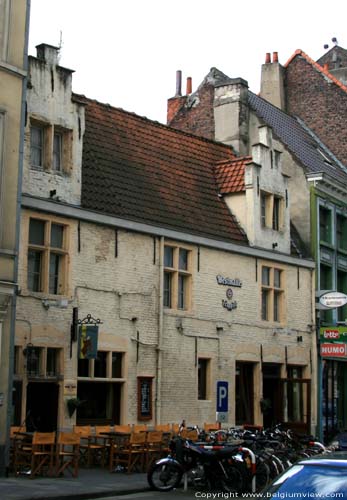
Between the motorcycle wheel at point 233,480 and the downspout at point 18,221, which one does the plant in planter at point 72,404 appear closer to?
the downspout at point 18,221

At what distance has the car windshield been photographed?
6547 mm

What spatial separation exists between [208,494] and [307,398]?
11491mm

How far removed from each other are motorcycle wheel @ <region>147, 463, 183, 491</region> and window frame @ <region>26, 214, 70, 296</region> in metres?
5.13

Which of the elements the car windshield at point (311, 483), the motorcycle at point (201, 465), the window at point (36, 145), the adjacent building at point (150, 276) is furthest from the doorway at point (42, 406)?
the car windshield at point (311, 483)

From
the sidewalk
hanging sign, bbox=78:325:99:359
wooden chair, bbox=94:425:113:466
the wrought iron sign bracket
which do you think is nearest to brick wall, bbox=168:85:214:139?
the wrought iron sign bracket

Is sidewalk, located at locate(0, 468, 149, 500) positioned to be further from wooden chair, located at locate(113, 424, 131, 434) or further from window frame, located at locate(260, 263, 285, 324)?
window frame, located at locate(260, 263, 285, 324)

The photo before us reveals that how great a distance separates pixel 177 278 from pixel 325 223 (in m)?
9.10

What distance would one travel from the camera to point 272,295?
25.4 meters

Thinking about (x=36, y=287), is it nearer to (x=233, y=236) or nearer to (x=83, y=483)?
(x=83, y=483)

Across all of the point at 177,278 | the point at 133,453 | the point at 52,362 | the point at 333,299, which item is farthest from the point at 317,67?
the point at 133,453

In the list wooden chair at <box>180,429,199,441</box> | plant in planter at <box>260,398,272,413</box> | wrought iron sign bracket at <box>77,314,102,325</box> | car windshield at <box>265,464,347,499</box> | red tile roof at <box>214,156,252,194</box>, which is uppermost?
red tile roof at <box>214,156,252,194</box>

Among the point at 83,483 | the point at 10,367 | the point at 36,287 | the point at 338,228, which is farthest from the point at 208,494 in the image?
the point at 338,228

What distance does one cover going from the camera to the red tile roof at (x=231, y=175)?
25.4 meters

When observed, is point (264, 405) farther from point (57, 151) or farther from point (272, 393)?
point (57, 151)
